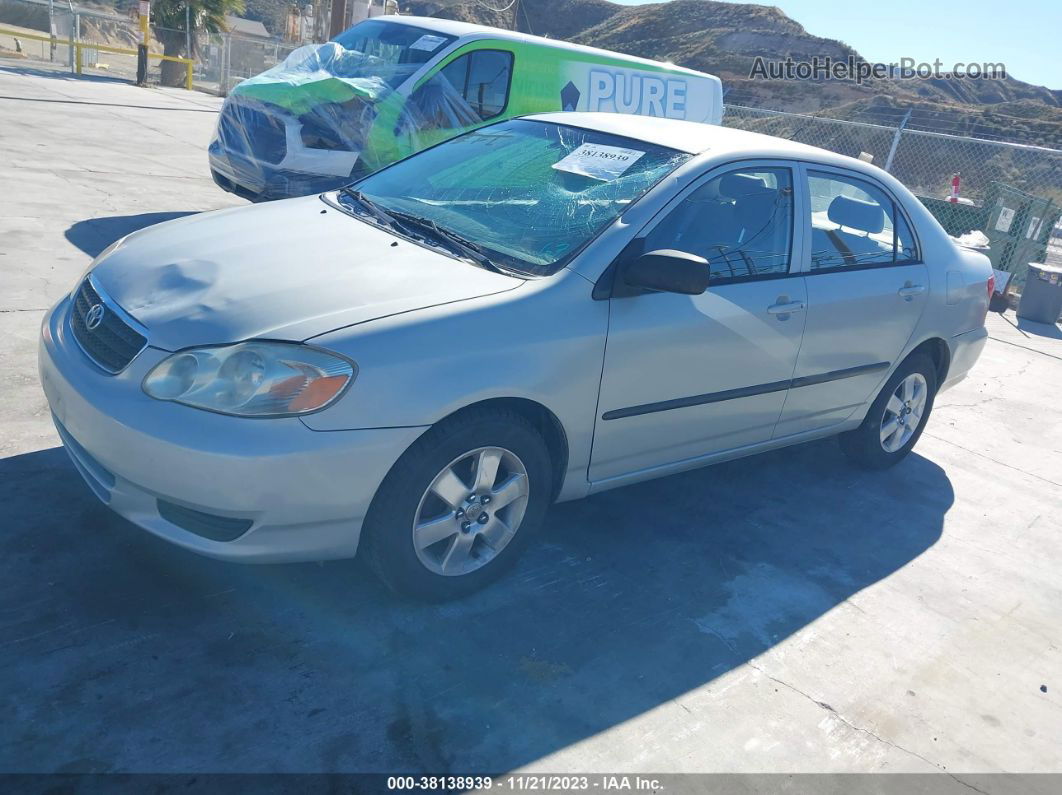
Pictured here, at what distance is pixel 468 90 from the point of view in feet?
28.6

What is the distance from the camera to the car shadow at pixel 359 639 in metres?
2.54

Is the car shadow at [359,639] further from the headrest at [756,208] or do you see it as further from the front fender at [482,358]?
the headrest at [756,208]

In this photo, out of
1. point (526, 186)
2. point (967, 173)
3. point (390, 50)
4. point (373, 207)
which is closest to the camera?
point (526, 186)

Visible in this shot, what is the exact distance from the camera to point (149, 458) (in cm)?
273

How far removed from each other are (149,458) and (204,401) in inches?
9.2

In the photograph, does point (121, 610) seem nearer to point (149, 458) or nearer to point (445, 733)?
point (149, 458)

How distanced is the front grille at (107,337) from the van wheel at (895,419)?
3740 millimetres

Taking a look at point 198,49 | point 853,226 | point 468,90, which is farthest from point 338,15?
point 853,226

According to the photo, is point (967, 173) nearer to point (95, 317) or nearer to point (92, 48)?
point (92, 48)

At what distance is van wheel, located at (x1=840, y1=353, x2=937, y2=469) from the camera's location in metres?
4.98

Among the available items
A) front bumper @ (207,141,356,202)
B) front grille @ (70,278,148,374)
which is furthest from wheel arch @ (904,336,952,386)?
front bumper @ (207,141,356,202)

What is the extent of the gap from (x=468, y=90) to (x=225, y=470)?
6831mm

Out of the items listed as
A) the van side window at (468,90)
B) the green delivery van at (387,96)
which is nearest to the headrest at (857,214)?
the green delivery van at (387,96)

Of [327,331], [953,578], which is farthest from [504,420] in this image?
[953,578]
